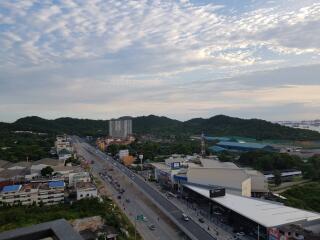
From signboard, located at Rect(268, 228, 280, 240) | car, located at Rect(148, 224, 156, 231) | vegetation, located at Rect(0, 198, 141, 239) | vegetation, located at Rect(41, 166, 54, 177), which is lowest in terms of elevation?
car, located at Rect(148, 224, 156, 231)

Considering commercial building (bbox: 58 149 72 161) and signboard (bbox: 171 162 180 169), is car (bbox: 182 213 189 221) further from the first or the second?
commercial building (bbox: 58 149 72 161)

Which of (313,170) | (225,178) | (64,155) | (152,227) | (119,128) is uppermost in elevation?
(119,128)

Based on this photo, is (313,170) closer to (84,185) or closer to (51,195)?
(84,185)

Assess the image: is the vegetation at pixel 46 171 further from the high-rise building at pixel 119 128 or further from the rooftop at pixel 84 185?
the high-rise building at pixel 119 128

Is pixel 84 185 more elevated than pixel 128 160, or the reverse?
pixel 128 160

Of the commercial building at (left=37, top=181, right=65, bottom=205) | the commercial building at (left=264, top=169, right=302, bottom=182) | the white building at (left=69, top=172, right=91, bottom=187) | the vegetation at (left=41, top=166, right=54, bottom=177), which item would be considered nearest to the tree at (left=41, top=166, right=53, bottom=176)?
the vegetation at (left=41, top=166, right=54, bottom=177)

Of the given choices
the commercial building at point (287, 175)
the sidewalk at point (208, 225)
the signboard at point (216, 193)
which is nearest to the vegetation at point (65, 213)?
the sidewalk at point (208, 225)

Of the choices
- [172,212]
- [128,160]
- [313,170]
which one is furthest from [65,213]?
[313,170]

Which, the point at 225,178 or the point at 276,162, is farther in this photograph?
the point at 276,162
